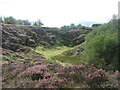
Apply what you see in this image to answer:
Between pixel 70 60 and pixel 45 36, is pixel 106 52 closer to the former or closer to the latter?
pixel 70 60

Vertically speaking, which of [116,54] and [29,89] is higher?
[116,54]

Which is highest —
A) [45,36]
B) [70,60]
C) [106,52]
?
[45,36]

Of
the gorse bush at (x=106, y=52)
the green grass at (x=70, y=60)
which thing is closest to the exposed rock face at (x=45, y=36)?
the green grass at (x=70, y=60)

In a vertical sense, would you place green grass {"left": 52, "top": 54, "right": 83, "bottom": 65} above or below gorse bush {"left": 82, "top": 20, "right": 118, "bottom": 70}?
below

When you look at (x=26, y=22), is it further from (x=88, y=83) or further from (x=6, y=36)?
(x=88, y=83)

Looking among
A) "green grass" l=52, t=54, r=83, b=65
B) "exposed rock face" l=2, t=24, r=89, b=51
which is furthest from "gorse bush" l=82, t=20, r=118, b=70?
"exposed rock face" l=2, t=24, r=89, b=51

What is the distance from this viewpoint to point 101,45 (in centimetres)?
1608

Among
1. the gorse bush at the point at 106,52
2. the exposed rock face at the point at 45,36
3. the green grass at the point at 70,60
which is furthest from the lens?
the exposed rock face at the point at 45,36

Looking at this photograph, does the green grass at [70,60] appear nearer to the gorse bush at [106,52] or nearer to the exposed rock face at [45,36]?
the gorse bush at [106,52]

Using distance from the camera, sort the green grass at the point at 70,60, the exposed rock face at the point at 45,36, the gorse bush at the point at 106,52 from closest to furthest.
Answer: the gorse bush at the point at 106,52, the green grass at the point at 70,60, the exposed rock face at the point at 45,36

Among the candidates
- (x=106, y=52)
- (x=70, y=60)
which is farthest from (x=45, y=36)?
(x=106, y=52)

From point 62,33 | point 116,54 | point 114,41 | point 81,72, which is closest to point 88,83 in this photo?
point 81,72

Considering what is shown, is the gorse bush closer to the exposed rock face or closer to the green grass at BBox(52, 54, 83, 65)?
the green grass at BBox(52, 54, 83, 65)

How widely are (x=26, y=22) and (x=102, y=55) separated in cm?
13134
